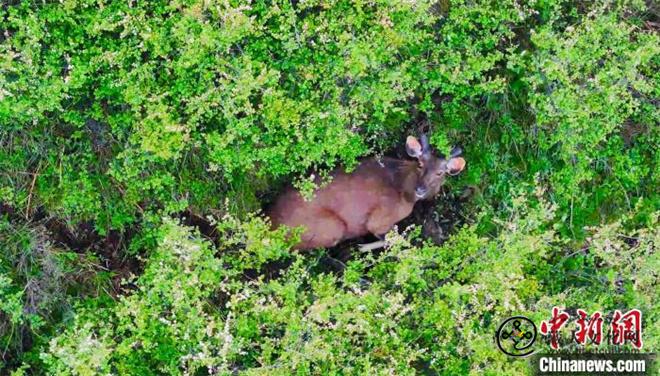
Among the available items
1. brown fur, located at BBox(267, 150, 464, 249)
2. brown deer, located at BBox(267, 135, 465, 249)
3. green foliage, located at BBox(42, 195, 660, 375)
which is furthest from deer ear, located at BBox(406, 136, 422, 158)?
green foliage, located at BBox(42, 195, 660, 375)

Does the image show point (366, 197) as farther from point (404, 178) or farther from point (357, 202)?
point (404, 178)

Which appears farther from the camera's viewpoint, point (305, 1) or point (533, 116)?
point (533, 116)

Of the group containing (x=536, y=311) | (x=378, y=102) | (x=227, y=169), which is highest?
(x=378, y=102)

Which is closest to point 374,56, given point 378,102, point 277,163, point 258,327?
point 378,102

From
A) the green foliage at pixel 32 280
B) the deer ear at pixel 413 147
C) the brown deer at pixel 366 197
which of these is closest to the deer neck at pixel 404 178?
the brown deer at pixel 366 197

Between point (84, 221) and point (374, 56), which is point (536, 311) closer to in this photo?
point (374, 56)

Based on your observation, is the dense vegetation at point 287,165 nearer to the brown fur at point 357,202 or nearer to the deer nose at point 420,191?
the brown fur at point 357,202
